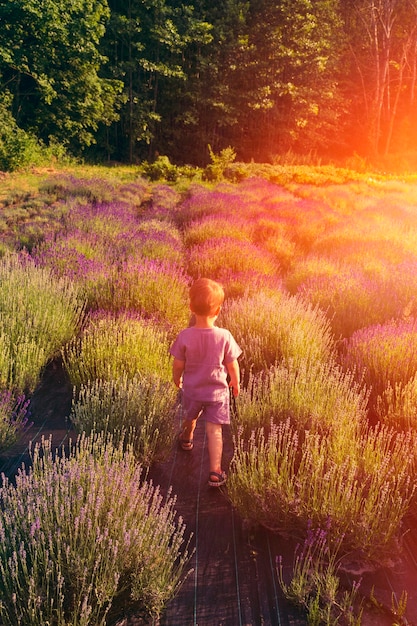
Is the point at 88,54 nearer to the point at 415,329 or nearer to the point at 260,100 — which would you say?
the point at 260,100

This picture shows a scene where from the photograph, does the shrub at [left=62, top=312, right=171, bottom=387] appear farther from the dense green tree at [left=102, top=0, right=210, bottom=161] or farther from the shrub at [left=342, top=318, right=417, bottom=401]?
the dense green tree at [left=102, top=0, right=210, bottom=161]

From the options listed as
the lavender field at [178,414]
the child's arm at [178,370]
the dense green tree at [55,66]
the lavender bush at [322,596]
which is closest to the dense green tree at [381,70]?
the dense green tree at [55,66]

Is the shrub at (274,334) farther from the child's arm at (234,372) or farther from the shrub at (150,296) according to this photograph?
the child's arm at (234,372)

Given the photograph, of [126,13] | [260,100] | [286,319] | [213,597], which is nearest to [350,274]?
Answer: [286,319]

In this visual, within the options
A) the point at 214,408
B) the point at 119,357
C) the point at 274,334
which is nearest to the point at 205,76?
the point at 274,334

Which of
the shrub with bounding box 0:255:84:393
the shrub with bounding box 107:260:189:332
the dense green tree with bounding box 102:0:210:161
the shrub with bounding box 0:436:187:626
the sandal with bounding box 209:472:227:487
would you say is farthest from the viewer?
the dense green tree with bounding box 102:0:210:161

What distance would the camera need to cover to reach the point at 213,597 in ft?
7.66

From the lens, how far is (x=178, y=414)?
4.12m

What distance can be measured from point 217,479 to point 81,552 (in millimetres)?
1190

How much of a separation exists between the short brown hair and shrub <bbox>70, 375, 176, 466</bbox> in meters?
0.67

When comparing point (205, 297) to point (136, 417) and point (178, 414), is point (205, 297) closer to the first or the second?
point (136, 417)

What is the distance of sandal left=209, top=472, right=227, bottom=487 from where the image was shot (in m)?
3.10

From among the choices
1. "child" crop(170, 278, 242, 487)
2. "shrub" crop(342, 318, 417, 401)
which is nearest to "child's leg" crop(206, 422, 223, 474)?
"child" crop(170, 278, 242, 487)

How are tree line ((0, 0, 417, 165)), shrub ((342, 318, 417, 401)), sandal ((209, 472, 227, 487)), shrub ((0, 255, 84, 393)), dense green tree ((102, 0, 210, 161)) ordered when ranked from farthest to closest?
dense green tree ((102, 0, 210, 161))
tree line ((0, 0, 417, 165))
shrub ((0, 255, 84, 393))
shrub ((342, 318, 417, 401))
sandal ((209, 472, 227, 487))
